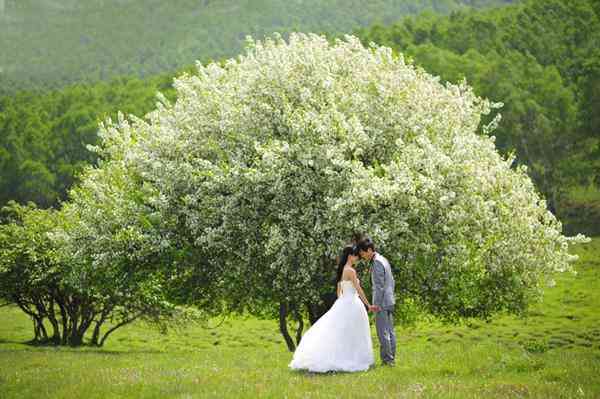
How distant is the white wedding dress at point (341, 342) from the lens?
15.9 meters

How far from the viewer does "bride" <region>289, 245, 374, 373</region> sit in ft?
52.2

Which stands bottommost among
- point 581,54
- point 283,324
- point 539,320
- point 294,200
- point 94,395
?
point 539,320

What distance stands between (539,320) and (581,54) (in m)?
102

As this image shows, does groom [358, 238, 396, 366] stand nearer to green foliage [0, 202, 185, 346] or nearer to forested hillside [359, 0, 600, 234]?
green foliage [0, 202, 185, 346]

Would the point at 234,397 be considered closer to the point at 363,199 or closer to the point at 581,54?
the point at 363,199

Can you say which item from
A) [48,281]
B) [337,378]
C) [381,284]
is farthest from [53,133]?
[337,378]

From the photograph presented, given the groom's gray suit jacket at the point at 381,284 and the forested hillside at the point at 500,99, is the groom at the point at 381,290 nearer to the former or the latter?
the groom's gray suit jacket at the point at 381,284

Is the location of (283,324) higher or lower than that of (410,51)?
lower

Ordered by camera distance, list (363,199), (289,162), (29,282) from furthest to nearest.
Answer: (29,282)
(289,162)
(363,199)

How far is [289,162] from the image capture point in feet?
82.3

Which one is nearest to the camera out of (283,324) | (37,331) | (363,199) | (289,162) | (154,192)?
(363,199)

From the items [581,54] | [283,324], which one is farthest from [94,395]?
[581,54]

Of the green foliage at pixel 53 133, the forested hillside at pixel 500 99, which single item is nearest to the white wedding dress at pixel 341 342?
the forested hillside at pixel 500 99

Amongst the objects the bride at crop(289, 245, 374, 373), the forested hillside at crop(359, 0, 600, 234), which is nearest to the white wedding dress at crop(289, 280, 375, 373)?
the bride at crop(289, 245, 374, 373)
